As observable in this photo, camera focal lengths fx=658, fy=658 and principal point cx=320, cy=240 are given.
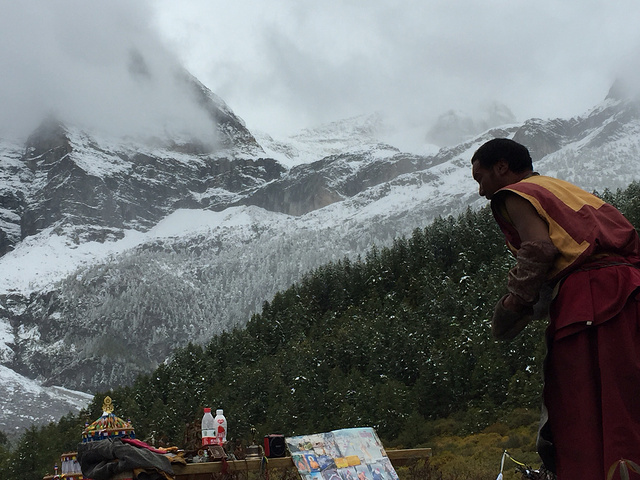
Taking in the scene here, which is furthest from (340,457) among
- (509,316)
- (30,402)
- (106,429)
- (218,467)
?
(30,402)

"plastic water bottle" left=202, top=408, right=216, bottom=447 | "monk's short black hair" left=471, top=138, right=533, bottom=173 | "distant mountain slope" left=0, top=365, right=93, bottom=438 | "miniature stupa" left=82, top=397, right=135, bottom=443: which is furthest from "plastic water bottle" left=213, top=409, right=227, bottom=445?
"distant mountain slope" left=0, top=365, right=93, bottom=438

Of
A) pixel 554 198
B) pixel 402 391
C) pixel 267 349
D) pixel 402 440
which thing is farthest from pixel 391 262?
pixel 554 198

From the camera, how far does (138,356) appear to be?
194 m

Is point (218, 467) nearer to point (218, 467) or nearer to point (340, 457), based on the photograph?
point (218, 467)

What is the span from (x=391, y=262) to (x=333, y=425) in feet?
85.9

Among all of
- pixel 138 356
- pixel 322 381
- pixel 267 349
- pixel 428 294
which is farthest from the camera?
pixel 138 356

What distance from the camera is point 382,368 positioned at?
45750 mm

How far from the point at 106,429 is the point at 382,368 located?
41.1 meters

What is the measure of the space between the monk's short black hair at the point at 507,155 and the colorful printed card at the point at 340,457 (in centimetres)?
330

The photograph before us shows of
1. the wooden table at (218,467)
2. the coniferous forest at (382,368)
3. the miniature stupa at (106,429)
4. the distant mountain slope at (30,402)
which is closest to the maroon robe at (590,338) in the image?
the wooden table at (218,467)

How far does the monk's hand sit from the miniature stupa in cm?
393

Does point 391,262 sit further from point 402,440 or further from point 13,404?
point 13,404

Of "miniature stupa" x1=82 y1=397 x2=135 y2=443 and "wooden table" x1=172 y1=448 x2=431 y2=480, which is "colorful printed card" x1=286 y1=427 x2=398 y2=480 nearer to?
"wooden table" x1=172 y1=448 x2=431 y2=480

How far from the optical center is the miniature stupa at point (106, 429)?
18.1ft
